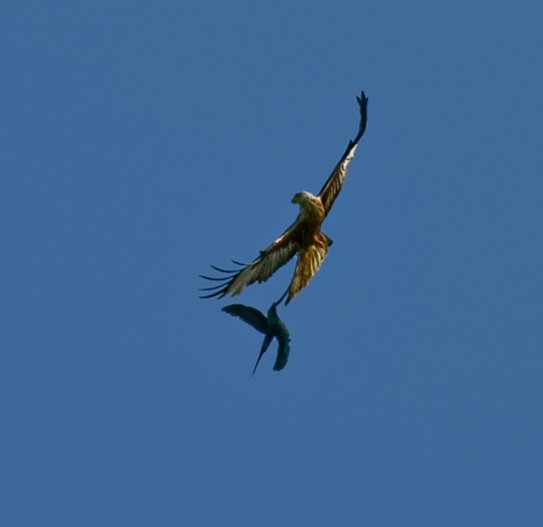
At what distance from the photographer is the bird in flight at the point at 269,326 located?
53.2 feet

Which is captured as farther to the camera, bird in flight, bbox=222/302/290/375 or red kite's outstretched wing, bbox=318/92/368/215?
red kite's outstretched wing, bbox=318/92/368/215

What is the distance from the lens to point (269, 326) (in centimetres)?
1625

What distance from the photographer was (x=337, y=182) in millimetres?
17641

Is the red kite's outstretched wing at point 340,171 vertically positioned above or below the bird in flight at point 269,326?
above

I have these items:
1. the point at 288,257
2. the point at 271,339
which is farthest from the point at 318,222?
the point at 271,339

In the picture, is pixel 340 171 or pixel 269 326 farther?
pixel 340 171

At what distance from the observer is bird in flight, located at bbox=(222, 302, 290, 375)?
53.2ft

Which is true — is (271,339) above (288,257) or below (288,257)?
below

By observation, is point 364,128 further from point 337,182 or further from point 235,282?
point 235,282

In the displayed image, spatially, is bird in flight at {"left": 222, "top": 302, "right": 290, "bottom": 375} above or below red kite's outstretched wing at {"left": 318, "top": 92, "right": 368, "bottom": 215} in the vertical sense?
below

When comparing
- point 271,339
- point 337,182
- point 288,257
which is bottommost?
point 271,339

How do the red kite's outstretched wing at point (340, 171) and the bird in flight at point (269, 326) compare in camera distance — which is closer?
the bird in flight at point (269, 326)

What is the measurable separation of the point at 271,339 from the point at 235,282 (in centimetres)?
117

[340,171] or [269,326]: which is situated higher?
[340,171]
